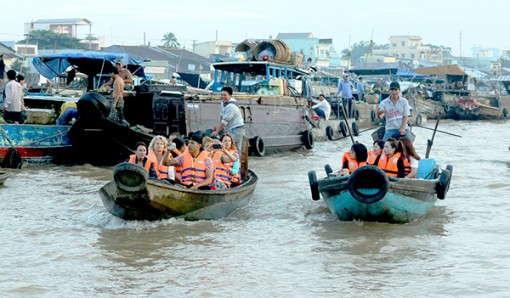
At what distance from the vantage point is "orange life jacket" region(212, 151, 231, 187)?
36.3 ft

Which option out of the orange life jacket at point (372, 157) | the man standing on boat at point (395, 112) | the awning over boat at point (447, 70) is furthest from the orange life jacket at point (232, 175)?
the awning over boat at point (447, 70)

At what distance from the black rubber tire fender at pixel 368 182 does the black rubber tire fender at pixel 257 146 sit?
349 inches

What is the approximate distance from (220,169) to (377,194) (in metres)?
2.41

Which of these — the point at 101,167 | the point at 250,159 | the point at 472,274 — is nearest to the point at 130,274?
the point at 472,274

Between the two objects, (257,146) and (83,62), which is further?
(83,62)

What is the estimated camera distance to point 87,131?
52.1ft

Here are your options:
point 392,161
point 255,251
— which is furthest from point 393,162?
point 255,251

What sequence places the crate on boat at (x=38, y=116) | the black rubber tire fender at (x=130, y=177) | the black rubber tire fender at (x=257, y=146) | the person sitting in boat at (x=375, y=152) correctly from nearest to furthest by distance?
the black rubber tire fender at (x=130, y=177)
the person sitting in boat at (x=375, y=152)
the crate on boat at (x=38, y=116)
the black rubber tire fender at (x=257, y=146)

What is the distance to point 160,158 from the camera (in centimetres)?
1034

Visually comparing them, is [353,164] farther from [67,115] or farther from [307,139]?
[307,139]

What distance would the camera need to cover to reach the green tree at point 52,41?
57.1m

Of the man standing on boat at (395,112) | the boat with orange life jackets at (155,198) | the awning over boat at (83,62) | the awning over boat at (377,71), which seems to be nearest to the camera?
the boat with orange life jackets at (155,198)

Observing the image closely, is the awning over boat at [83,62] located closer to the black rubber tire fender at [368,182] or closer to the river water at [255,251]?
the river water at [255,251]

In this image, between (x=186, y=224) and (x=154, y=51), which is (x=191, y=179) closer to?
(x=186, y=224)
